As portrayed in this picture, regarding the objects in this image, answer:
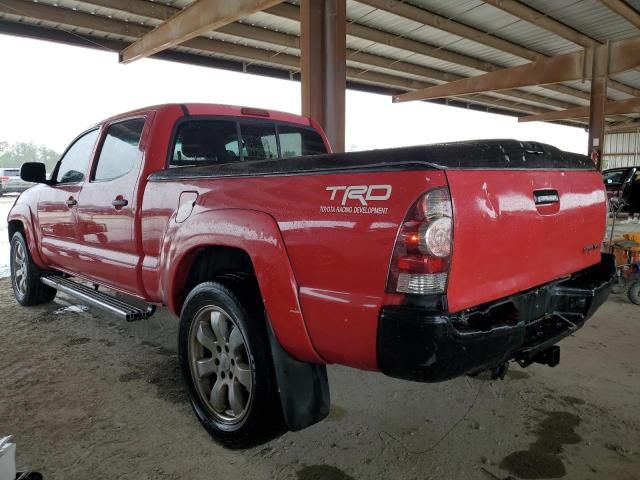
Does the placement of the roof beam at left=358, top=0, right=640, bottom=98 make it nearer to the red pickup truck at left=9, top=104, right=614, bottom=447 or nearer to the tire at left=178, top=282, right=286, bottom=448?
the red pickup truck at left=9, top=104, right=614, bottom=447

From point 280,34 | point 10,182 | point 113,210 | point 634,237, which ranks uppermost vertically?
point 280,34

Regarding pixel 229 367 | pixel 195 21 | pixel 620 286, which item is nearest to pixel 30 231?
pixel 229 367

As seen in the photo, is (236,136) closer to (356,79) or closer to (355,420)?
(355,420)

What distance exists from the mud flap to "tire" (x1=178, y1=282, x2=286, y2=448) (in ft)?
0.25

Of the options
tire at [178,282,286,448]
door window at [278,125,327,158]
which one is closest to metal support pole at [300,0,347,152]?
door window at [278,125,327,158]

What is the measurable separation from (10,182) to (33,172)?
Answer: 23565 mm

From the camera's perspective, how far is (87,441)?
7.77 ft

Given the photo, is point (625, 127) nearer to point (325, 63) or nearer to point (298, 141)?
point (325, 63)

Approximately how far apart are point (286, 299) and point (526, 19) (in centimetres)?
964

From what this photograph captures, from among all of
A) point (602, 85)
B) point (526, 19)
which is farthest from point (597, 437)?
point (602, 85)

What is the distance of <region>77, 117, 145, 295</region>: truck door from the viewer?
298cm

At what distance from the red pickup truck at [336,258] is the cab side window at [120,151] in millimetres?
27

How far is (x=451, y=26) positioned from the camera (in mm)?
10078

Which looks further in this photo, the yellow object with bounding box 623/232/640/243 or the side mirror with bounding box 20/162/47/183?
the yellow object with bounding box 623/232/640/243
